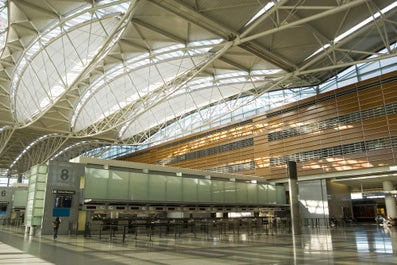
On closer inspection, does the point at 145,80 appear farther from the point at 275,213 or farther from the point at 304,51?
the point at 275,213

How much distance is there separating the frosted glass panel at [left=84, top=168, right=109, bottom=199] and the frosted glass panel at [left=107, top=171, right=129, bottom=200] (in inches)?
14.6

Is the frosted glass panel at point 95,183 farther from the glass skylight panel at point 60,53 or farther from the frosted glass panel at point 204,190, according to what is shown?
the glass skylight panel at point 60,53

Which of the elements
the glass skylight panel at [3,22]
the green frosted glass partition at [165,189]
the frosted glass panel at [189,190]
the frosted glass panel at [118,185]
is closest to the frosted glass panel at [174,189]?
the green frosted glass partition at [165,189]

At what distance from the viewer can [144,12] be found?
75.4ft

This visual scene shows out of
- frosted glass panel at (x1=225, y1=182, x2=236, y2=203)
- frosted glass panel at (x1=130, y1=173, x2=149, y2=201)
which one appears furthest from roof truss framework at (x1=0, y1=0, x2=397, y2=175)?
frosted glass panel at (x1=225, y1=182, x2=236, y2=203)

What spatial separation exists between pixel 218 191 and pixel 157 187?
6659 millimetres

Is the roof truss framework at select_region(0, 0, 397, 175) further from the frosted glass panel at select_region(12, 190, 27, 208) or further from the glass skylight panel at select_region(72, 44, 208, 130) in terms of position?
the frosted glass panel at select_region(12, 190, 27, 208)

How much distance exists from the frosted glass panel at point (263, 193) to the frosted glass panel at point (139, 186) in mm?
13977

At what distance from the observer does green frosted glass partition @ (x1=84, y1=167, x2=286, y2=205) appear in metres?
22.7

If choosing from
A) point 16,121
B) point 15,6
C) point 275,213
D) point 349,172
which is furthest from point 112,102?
point 349,172

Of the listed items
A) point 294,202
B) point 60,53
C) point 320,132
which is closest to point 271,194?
point 320,132

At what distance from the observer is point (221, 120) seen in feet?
157

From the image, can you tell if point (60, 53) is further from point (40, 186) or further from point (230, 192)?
point (230, 192)

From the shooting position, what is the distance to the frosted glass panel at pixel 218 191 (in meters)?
29.5
